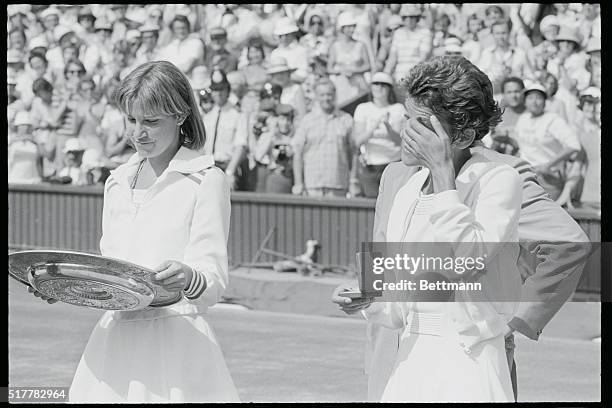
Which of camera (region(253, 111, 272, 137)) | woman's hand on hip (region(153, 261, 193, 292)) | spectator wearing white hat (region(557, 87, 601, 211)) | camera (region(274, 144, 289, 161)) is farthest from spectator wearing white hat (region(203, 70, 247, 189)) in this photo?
woman's hand on hip (region(153, 261, 193, 292))

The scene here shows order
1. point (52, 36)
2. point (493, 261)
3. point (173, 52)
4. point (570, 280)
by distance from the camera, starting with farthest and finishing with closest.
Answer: point (52, 36) → point (173, 52) → point (570, 280) → point (493, 261)

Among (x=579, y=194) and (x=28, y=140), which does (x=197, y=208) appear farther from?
(x=28, y=140)

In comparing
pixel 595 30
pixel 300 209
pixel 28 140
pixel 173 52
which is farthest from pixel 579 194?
pixel 28 140

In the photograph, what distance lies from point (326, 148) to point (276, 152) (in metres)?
0.47

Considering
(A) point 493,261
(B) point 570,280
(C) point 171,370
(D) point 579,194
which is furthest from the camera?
(D) point 579,194

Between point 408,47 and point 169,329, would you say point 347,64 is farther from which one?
point 169,329

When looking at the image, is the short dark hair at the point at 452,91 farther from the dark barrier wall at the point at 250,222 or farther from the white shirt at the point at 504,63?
the white shirt at the point at 504,63

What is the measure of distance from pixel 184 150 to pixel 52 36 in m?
8.65

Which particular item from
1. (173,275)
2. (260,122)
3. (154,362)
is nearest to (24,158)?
(260,122)

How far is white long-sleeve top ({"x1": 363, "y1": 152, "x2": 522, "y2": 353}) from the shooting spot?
298 cm

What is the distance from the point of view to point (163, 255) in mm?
3479

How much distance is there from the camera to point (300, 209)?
10.1 metres

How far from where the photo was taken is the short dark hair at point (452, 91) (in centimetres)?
320

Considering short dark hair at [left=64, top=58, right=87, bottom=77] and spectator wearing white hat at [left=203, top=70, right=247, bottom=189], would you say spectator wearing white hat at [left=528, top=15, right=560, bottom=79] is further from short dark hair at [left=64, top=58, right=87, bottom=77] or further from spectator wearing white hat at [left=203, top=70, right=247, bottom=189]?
short dark hair at [left=64, top=58, right=87, bottom=77]
